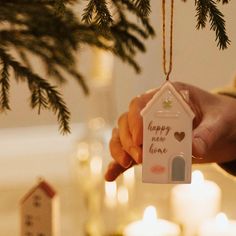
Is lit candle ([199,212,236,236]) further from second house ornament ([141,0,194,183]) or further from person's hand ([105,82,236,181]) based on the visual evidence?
second house ornament ([141,0,194,183])

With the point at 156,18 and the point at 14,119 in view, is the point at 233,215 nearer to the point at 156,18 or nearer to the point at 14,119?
the point at 156,18

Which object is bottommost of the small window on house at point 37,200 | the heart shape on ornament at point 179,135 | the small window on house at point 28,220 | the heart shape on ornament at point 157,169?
the small window on house at point 28,220

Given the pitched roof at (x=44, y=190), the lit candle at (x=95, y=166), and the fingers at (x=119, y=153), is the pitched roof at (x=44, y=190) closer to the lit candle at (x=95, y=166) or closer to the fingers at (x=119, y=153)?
the fingers at (x=119, y=153)

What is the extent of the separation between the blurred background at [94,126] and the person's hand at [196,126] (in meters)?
0.76

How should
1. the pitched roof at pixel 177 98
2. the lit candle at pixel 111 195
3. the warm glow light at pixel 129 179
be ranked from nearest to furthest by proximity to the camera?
the pitched roof at pixel 177 98
the lit candle at pixel 111 195
the warm glow light at pixel 129 179

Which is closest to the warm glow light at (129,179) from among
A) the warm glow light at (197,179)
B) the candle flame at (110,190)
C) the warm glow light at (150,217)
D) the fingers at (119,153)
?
the candle flame at (110,190)

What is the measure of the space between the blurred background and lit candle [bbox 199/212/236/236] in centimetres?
43

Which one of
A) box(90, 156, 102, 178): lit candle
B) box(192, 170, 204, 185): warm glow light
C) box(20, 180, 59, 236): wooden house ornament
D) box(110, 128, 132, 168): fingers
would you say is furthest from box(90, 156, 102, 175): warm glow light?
box(110, 128, 132, 168): fingers

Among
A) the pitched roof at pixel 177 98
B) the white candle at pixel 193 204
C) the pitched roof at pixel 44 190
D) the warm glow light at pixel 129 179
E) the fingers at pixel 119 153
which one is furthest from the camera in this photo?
the warm glow light at pixel 129 179

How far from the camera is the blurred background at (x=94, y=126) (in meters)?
1.69

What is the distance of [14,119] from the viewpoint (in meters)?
2.48

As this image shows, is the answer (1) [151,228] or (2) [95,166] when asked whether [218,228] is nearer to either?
(1) [151,228]

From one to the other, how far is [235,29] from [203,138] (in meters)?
1.48

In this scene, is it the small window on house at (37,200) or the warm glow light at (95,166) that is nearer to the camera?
Result: the small window on house at (37,200)
